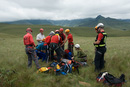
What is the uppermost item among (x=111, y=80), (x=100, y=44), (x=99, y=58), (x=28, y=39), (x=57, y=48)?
(x=28, y=39)

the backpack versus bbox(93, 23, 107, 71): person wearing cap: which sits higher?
bbox(93, 23, 107, 71): person wearing cap

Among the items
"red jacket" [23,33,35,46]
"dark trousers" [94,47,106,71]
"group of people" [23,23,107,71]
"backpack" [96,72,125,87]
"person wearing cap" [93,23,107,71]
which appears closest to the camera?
"backpack" [96,72,125,87]

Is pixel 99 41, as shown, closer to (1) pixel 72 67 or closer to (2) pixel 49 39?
(1) pixel 72 67

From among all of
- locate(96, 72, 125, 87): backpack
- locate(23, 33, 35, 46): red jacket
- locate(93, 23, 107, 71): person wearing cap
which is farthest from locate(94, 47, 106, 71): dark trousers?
locate(23, 33, 35, 46): red jacket

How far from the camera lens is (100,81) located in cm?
438

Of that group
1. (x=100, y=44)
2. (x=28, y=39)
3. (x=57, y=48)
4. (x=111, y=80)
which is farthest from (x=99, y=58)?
(x=28, y=39)

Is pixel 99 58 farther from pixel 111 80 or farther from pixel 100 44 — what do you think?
pixel 111 80

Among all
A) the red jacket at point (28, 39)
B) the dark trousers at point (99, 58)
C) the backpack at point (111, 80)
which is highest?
the red jacket at point (28, 39)

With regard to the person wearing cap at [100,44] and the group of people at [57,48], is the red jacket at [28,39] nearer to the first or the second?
the group of people at [57,48]

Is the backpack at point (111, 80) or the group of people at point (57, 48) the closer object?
the backpack at point (111, 80)

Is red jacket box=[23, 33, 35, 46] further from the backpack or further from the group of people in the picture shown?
the backpack

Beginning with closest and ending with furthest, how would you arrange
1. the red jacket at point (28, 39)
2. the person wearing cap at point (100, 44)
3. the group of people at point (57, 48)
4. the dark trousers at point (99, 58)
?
the person wearing cap at point (100, 44) < the group of people at point (57, 48) < the dark trousers at point (99, 58) < the red jacket at point (28, 39)

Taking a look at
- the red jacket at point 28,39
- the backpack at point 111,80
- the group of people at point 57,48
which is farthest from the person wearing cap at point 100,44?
the red jacket at point 28,39

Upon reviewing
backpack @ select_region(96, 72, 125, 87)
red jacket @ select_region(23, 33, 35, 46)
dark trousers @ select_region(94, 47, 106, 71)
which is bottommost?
backpack @ select_region(96, 72, 125, 87)
